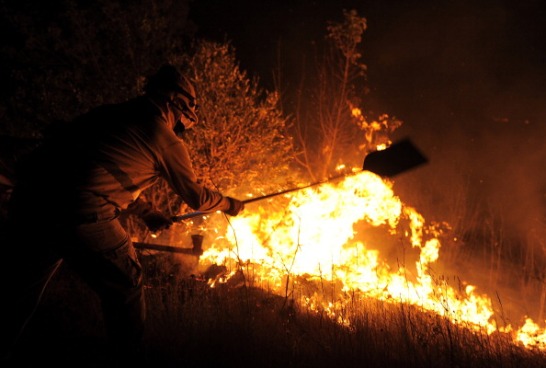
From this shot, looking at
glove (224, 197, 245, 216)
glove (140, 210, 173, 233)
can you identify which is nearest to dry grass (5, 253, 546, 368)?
glove (140, 210, 173, 233)

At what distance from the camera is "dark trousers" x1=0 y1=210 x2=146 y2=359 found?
2.86m

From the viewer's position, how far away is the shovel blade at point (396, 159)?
4.47 metres

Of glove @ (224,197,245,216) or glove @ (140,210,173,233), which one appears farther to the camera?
glove @ (140,210,173,233)

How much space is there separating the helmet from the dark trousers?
4.06ft

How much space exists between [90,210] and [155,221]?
4.08 ft

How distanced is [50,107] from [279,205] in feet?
19.1

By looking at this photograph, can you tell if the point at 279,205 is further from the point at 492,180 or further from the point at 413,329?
the point at 492,180

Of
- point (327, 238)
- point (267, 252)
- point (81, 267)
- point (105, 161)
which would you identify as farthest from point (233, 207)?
point (327, 238)

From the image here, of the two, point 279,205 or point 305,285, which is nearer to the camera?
point 305,285

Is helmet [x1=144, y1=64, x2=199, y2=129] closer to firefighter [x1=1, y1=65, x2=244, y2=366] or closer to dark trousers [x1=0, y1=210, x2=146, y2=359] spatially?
firefighter [x1=1, y1=65, x2=244, y2=366]

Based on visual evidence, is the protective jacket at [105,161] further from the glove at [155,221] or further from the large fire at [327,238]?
the large fire at [327,238]

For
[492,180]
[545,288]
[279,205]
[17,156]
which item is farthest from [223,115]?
[492,180]

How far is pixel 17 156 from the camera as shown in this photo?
405cm

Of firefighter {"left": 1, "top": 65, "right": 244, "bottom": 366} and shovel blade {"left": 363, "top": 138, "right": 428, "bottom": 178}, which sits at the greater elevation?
shovel blade {"left": 363, "top": 138, "right": 428, "bottom": 178}
